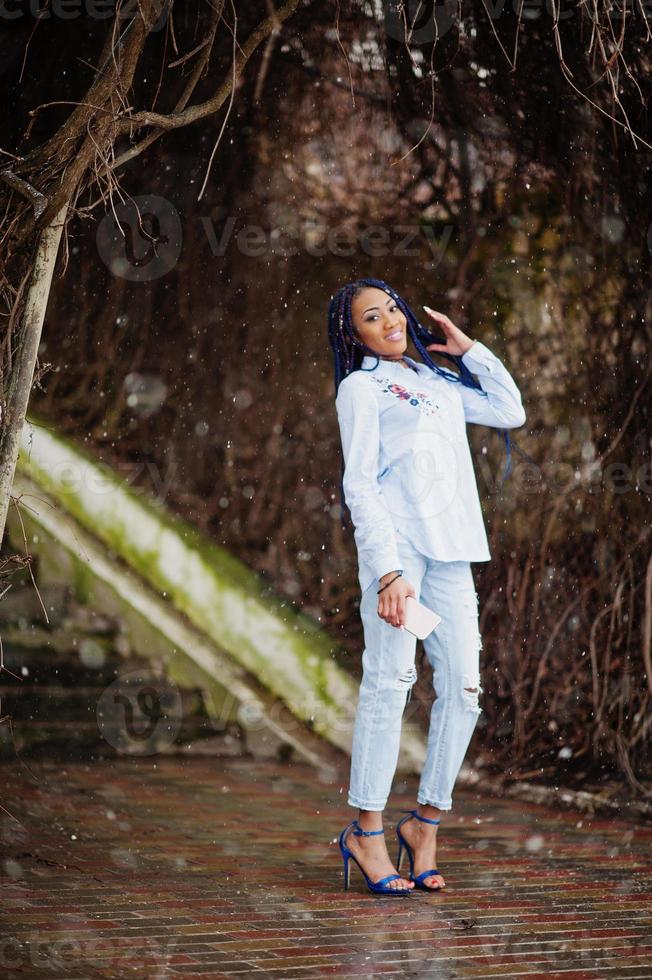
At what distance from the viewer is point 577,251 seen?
5480 millimetres

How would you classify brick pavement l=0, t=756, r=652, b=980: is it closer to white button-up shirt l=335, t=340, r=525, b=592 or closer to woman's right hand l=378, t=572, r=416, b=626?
woman's right hand l=378, t=572, r=416, b=626

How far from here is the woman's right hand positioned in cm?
315

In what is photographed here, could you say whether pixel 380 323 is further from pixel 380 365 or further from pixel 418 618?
pixel 418 618

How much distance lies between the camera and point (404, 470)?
335 centimetres

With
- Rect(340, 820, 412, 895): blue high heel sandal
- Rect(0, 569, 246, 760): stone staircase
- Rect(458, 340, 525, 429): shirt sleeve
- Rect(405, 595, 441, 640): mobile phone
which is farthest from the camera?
Rect(0, 569, 246, 760): stone staircase

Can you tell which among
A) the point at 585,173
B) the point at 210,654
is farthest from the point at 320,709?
the point at 585,173

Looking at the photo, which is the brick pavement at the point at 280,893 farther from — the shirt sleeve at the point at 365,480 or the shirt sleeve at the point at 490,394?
the shirt sleeve at the point at 490,394

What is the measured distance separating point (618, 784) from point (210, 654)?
2042mm

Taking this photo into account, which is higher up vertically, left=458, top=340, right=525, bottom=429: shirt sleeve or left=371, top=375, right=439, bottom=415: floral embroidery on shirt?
left=458, top=340, right=525, bottom=429: shirt sleeve

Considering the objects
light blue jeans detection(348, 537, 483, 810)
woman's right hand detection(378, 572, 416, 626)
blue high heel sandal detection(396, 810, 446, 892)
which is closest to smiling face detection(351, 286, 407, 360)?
light blue jeans detection(348, 537, 483, 810)

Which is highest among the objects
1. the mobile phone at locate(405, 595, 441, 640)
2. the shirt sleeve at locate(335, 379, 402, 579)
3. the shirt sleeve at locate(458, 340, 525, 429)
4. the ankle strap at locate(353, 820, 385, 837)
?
the shirt sleeve at locate(458, 340, 525, 429)

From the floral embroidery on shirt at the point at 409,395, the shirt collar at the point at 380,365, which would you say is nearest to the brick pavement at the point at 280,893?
the floral embroidery on shirt at the point at 409,395

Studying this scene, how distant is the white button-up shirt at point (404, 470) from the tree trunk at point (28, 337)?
885 mm

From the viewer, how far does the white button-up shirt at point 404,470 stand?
3.28 metres
